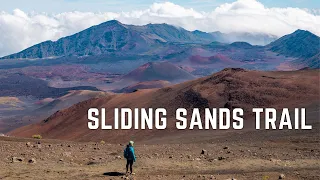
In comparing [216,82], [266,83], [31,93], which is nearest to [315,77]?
[266,83]

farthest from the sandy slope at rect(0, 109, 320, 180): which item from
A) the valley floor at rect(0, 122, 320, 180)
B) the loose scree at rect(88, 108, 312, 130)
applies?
the loose scree at rect(88, 108, 312, 130)

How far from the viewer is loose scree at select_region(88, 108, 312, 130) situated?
1356 inches

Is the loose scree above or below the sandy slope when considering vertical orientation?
above

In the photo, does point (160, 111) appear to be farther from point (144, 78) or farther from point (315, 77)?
point (144, 78)

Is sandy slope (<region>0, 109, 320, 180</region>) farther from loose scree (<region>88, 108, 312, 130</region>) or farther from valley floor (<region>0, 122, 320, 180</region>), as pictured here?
loose scree (<region>88, 108, 312, 130</region>)

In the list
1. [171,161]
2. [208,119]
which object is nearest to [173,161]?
[171,161]

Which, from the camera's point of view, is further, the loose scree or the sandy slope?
the loose scree

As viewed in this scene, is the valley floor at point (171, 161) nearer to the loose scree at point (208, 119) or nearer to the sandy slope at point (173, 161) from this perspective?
the sandy slope at point (173, 161)

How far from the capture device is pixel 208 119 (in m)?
41.1

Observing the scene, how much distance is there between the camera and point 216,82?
51.8 meters

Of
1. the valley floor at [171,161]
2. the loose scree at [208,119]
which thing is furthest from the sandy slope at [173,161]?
the loose scree at [208,119]

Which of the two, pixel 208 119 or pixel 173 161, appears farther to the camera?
pixel 208 119

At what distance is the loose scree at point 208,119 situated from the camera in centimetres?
3444

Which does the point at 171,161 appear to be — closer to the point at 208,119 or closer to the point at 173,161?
the point at 173,161
